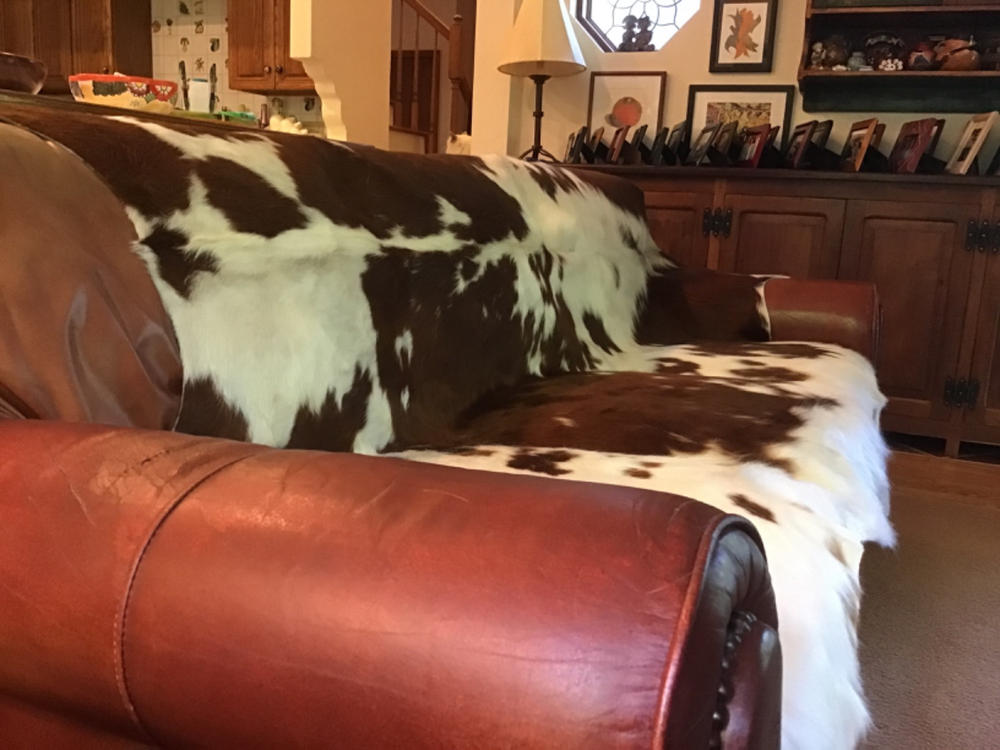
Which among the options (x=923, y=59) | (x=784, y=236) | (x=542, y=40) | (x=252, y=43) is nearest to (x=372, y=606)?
(x=784, y=236)

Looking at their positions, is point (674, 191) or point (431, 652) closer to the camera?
point (431, 652)

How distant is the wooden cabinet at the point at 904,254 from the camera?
2736 mm

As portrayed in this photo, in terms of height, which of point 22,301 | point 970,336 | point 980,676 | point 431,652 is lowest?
point 980,676

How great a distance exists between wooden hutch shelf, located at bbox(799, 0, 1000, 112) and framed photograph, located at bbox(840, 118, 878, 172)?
0.50ft

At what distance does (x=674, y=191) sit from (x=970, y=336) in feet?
3.64

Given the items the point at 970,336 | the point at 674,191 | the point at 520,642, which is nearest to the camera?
the point at 520,642

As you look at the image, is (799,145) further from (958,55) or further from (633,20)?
(633,20)

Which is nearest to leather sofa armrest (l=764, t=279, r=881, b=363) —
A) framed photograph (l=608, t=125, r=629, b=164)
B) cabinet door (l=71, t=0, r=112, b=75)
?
framed photograph (l=608, t=125, r=629, b=164)

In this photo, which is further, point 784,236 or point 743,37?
point 743,37

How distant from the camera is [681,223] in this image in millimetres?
3057

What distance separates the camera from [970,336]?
9.11 feet

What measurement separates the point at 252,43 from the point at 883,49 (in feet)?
9.81

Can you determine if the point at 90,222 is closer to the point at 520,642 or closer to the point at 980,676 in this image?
the point at 520,642

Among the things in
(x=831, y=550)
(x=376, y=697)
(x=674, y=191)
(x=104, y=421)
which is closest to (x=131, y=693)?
(x=376, y=697)
